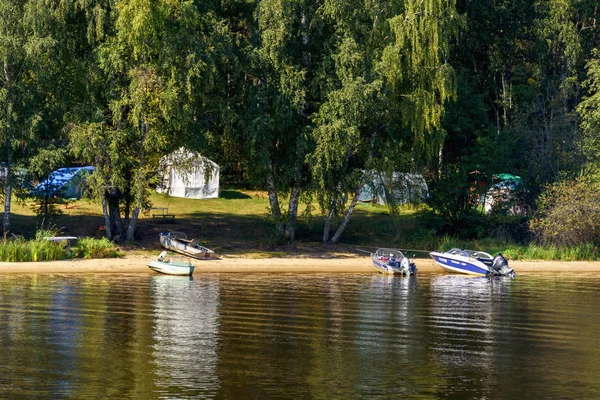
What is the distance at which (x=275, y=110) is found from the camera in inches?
2184

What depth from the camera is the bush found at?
57.1 m

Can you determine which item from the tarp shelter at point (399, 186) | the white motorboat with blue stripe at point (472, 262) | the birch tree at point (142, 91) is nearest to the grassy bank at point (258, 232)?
the tarp shelter at point (399, 186)

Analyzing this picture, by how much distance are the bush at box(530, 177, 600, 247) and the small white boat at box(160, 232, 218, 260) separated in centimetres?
2166

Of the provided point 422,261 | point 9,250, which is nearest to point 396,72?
point 422,261

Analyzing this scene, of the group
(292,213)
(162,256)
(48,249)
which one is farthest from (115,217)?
(292,213)

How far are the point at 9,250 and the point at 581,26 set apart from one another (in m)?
55.4

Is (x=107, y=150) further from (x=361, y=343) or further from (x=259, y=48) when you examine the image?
(x=361, y=343)

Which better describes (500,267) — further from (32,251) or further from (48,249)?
(32,251)

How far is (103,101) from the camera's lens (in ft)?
178

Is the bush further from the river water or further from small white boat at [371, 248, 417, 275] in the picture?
small white boat at [371, 248, 417, 275]

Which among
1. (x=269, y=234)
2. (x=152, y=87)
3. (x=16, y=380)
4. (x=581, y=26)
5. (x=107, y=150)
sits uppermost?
(x=581, y=26)

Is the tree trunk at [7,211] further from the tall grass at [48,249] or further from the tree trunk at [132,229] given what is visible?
the tree trunk at [132,229]

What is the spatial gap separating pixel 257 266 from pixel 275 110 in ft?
32.8

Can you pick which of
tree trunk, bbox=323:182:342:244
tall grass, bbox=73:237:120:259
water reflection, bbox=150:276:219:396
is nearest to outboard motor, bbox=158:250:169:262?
water reflection, bbox=150:276:219:396
